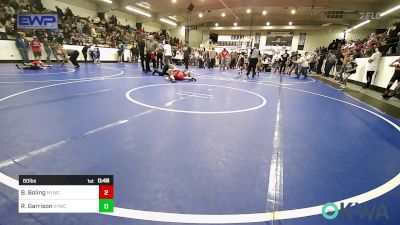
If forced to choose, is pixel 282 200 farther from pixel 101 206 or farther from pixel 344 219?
pixel 101 206

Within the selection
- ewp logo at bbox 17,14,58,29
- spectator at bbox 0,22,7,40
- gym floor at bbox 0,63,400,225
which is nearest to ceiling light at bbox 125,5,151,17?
ewp logo at bbox 17,14,58,29

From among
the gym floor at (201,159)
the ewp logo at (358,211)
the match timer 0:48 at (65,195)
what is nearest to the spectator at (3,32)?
the gym floor at (201,159)

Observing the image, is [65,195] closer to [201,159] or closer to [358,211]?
[201,159]

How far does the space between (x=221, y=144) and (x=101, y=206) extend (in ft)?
5.61

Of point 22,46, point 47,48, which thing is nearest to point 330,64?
point 47,48

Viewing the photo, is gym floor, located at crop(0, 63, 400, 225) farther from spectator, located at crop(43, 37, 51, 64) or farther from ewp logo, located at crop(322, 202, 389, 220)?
spectator, located at crop(43, 37, 51, 64)

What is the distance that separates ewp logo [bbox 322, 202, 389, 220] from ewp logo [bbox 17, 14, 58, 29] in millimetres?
17874

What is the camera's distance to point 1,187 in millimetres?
1842

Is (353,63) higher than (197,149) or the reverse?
higher

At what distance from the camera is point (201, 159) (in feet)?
8.38

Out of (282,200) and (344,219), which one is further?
(282,200)

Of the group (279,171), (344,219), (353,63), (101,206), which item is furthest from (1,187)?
(353,63)

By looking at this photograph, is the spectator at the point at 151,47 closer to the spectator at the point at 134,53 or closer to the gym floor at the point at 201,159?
the gym floor at the point at 201,159

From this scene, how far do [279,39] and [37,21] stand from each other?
89.2 feet
